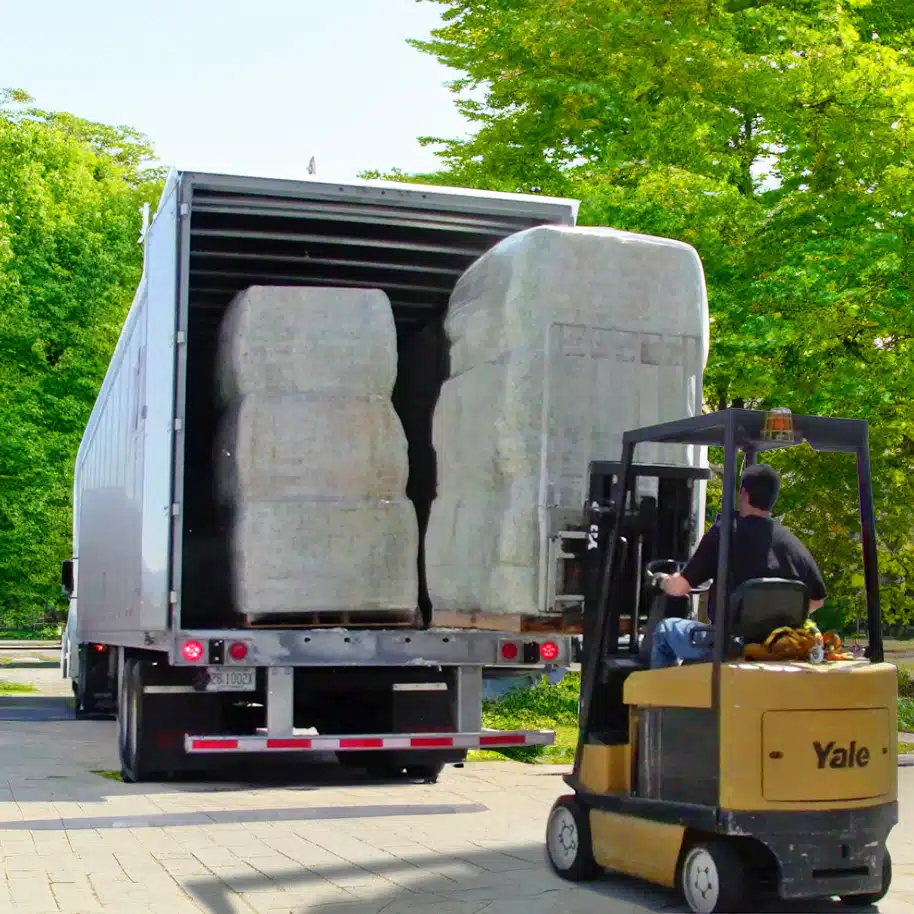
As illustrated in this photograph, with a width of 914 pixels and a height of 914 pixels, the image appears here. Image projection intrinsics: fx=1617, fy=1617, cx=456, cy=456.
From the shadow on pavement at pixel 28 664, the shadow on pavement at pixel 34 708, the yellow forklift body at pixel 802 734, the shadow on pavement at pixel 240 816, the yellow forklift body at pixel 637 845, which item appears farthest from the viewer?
the shadow on pavement at pixel 28 664

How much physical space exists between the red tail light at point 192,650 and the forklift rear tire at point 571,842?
115 inches

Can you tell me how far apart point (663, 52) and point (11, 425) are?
734 inches

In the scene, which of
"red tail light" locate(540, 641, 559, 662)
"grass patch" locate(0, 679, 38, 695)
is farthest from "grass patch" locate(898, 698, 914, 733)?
"grass patch" locate(0, 679, 38, 695)

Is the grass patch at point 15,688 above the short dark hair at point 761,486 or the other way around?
the other way around

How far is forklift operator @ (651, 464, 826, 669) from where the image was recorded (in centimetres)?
712

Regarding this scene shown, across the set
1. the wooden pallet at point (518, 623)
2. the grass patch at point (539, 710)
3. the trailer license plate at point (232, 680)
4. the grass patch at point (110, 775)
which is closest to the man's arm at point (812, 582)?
the wooden pallet at point (518, 623)

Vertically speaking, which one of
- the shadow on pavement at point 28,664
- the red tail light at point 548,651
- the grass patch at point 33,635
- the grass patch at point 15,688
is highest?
the red tail light at point 548,651

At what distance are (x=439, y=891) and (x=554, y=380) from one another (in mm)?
3155

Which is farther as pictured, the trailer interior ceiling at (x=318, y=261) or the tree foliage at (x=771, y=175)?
the tree foliage at (x=771, y=175)

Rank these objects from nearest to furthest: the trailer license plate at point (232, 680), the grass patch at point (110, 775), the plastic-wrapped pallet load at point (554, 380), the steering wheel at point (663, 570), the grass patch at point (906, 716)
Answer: the steering wheel at point (663, 570) → the plastic-wrapped pallet load at point (554, 380) → the trailer license plate at point (232, 680) → the grass patch at point (110, 775) → the grass patch at point (906, 716)

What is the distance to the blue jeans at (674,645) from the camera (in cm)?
725

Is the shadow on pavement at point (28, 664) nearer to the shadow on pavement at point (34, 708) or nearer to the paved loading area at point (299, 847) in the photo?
the shadow on pavement at point (34, 708)

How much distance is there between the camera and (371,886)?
7.65m

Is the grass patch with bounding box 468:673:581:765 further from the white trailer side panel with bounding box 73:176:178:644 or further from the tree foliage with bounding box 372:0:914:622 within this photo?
the white trailer side panel with bounding box 73:176:178:644
